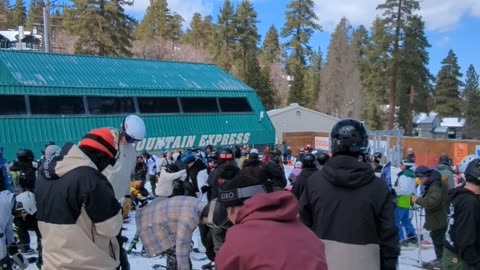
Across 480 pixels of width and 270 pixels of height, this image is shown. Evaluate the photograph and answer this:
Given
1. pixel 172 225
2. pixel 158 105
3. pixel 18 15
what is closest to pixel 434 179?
pixel 172 225

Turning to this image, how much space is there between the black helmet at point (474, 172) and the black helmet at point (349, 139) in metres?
1.05

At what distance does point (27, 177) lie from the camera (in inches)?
316

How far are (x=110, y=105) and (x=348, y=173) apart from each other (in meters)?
20.8

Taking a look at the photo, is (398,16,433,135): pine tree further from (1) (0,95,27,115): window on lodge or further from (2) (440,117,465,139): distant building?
(1) (0,95,27,115): window on lodge

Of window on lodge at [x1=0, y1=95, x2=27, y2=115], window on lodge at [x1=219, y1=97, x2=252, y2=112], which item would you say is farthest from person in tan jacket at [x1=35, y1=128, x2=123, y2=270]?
window on lodge at [x1=219, y1=97, x2=252, y2=112]

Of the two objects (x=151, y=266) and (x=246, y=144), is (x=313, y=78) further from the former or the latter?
(x=151, y=266)

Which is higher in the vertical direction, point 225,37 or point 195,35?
point 195,35

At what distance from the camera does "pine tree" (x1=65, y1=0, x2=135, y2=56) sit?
143ft

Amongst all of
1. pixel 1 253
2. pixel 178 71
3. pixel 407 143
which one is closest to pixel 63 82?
pixel 178 71

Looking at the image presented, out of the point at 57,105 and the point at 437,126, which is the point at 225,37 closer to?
the point at 437,126

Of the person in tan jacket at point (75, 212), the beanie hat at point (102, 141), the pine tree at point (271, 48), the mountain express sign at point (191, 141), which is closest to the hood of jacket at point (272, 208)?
the person in tan jacket at point (75, 212)

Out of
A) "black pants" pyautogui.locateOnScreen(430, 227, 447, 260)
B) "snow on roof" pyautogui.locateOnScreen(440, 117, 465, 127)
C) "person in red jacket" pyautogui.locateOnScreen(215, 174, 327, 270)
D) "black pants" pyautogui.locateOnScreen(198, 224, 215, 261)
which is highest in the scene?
"snow on roof" pyautogui.locateOnScreen(440, 117, 465, 127)

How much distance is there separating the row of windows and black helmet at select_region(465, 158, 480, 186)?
1929 centimetres

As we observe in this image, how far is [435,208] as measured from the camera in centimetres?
752
